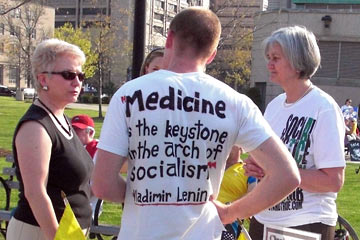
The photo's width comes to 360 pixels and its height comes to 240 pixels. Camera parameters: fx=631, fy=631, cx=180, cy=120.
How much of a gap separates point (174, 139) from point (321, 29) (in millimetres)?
38682

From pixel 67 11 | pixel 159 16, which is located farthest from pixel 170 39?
pixel 67 11

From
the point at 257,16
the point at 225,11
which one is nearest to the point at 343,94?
the point at 257,16

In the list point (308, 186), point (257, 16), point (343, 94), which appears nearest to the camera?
point (308, 186)

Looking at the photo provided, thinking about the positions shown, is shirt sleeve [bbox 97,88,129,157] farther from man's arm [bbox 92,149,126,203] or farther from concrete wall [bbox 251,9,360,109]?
concrete wall [bbox 251,9,360,109]

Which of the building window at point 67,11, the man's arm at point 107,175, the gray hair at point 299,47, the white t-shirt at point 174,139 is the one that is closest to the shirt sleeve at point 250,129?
the white t-shirt at point 174,139

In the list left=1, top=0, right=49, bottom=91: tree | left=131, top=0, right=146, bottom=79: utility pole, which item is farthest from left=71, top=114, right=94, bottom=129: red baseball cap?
left=1, top=0, right=49, bottom=91: tree

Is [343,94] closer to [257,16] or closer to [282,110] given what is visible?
[257,16]

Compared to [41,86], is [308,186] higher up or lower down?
lower down

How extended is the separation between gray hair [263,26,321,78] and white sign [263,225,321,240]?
2.81 ft

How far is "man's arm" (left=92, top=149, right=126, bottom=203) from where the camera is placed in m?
2.35

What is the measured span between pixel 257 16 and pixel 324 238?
3305 cm

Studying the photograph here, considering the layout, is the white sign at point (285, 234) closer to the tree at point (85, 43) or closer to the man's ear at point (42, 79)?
the man's ear at point (42, 79)

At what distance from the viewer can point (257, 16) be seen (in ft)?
117

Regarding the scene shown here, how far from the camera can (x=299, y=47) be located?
3.36 metres
